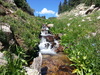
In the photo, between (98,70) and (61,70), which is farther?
(61,70)

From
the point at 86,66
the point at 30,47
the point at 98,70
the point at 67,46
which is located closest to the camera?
the point at 98,70

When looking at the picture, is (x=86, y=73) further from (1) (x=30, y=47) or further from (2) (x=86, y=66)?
(1) (x=30, y=47)

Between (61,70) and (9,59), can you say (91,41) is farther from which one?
(9,59)

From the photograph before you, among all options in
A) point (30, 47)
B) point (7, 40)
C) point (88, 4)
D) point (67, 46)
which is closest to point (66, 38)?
point (67, 46)

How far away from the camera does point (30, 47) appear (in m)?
6.70

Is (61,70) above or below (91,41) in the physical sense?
below

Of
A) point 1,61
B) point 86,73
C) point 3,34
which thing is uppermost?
point 3,34

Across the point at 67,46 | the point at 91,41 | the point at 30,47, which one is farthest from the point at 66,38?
the point at 30,47

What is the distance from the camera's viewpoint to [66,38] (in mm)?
9836

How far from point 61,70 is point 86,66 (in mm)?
1350

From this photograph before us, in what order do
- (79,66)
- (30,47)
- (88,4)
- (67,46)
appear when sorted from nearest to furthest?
1. (79,66)
2. (30,47)
3. (67,46)
4. (88,4)

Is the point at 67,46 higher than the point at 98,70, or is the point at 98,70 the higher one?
the point at 67,46

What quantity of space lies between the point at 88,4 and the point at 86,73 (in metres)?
37.1

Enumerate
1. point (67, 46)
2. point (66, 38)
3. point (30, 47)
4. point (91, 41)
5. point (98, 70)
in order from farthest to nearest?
point (66, 38) → point (67, 46) → point (91, 41) → point (30, 47) → point (98, 70)
